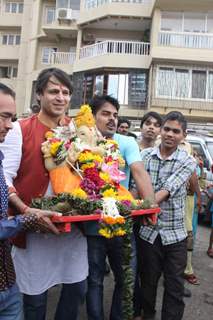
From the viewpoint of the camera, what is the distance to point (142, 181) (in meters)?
3.02

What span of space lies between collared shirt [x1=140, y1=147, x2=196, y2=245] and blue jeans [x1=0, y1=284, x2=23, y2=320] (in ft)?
4.96

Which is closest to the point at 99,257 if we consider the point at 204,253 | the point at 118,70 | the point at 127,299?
the point at 127,299

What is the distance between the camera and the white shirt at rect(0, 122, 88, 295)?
8.22 feet

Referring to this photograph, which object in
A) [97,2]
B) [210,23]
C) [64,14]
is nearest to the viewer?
[210,23]

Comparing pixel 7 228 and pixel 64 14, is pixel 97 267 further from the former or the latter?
pixel 64 14

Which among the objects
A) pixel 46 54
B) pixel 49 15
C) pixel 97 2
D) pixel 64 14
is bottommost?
pixel 46 54

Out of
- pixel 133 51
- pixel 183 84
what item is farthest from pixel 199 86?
pixel 133 51

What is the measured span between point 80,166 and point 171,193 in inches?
43.6

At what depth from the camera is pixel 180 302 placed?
344 centimetres

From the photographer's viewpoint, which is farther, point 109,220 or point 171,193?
point 171,193

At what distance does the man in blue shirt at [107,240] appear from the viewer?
3035mm

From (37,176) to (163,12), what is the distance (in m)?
21.1

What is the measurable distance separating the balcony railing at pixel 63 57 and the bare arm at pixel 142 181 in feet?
78.8

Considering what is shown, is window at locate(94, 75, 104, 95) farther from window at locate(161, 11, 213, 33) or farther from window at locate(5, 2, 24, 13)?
window at locate(5, 2, 24, 13)
